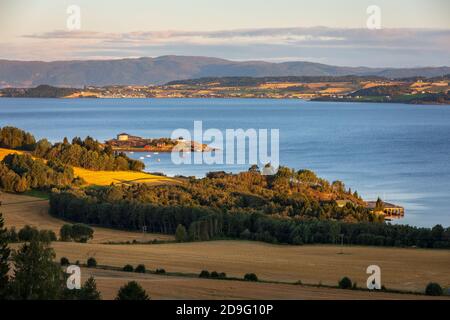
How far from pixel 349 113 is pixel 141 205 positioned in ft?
267

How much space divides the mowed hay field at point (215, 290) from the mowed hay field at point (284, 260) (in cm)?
109

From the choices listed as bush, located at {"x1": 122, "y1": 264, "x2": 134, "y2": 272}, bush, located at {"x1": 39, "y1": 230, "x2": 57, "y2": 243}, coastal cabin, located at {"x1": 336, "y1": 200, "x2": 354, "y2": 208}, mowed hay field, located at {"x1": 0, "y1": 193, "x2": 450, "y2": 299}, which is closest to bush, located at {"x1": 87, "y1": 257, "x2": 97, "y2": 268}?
mowed hay field, located at {"x1": 0, "y1": 193, "x2": 450, "y2": 299}

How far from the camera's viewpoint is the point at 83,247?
18.3m

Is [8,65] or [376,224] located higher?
[8,65]

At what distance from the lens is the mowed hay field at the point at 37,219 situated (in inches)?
849

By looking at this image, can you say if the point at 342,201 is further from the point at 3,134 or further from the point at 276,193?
the point at 3,134

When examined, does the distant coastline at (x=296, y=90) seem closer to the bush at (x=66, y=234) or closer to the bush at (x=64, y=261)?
the bush at (x=66, y=234)

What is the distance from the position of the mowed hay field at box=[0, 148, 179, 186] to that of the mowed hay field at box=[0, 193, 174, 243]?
3659 mm

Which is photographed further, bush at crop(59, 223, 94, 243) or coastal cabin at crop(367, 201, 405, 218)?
coastal cabin at crop(367, 201, 405, 218)

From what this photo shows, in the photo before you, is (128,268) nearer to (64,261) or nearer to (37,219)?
(64,261)

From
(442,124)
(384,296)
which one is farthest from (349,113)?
(384,296)

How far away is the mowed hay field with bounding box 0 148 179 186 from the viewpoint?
103 ft

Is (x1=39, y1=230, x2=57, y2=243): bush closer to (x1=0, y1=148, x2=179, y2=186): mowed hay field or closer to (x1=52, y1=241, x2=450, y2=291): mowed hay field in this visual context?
(x1=52, y1=241, x2=450, y2=291): mowed hay field

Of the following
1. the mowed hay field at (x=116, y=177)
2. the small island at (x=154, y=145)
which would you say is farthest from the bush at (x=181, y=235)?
the small island at (x=154, y=145)
